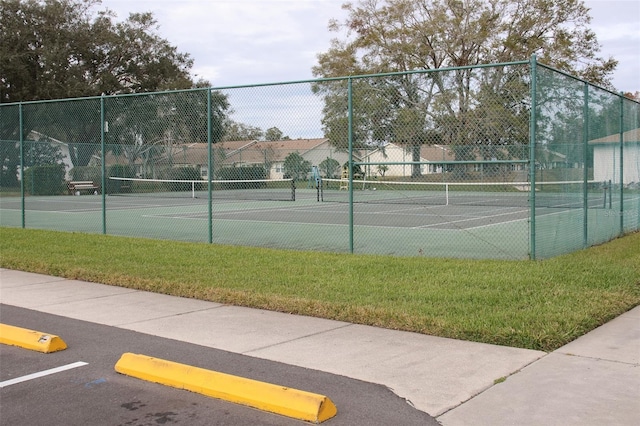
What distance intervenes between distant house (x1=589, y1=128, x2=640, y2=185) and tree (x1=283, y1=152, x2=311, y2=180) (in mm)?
5843

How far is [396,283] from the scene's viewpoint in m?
8.70

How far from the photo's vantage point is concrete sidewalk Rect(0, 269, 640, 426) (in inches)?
185

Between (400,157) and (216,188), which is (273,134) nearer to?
(400,157)

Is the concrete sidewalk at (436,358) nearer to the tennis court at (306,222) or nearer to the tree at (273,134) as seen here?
the tennis court at (306,222)

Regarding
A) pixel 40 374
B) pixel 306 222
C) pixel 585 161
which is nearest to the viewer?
pixel 40 374

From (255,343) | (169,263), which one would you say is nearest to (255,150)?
(169,263)

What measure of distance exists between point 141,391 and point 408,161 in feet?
26.7

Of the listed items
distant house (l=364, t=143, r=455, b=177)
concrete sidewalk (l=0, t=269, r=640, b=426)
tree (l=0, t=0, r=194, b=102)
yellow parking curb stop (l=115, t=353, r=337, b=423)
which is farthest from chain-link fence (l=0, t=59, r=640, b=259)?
tree (l=0, t=0, r=194, b=102)

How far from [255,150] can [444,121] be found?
4.39 meters

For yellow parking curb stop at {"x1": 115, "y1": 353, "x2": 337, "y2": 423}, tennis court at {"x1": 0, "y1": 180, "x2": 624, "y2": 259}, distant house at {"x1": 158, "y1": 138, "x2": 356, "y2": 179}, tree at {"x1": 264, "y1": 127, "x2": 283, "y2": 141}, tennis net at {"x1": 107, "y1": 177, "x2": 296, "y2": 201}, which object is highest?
tree at {"x1": 264, "y1": 127, "x2": 283, "y2": 141}

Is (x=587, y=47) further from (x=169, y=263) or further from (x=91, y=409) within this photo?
(x=91, y=409)

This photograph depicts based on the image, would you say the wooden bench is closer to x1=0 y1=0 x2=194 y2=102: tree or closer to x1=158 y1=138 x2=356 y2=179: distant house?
x1=158 y1=138 x2=356 y2=179: distant house

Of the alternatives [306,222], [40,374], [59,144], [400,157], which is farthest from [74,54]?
[40,374]

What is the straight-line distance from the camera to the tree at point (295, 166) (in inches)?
571
